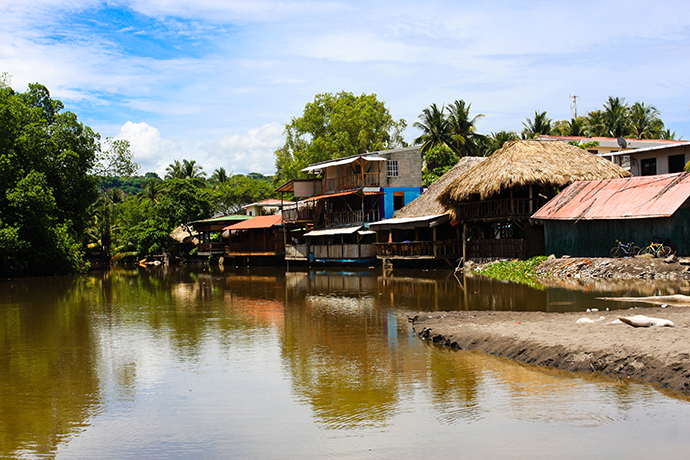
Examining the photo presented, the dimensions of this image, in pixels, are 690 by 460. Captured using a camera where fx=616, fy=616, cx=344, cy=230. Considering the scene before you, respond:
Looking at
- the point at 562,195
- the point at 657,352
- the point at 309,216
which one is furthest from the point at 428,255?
the point at 657,352

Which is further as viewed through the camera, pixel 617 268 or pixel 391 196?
pixel 391 196

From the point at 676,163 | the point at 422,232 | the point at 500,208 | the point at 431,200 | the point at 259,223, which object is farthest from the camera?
the point at 259,223

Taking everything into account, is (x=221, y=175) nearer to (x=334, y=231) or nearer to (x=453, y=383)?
(x=334, y=231)

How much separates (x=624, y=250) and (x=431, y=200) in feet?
45.4

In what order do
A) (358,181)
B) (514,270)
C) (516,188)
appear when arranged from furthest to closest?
(358,181)
(516,188)
(514,270)

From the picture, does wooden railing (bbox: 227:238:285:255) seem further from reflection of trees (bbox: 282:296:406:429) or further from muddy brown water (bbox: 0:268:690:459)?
muddy brown water (bbox: 0:268:690:459)

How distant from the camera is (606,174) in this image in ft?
104

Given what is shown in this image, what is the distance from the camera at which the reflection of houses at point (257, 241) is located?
48812 millimetres

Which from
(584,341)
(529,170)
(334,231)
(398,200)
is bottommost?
(584,341)

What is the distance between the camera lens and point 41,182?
38906 mm

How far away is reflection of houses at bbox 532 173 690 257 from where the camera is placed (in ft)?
78.0

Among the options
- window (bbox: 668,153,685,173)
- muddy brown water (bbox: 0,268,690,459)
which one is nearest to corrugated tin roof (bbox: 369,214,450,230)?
Result: window (bbox: 668,153,685,173)

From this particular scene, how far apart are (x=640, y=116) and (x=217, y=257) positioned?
142 ft

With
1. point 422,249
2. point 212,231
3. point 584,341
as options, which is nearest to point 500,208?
point 422,249
